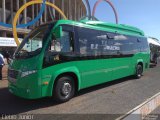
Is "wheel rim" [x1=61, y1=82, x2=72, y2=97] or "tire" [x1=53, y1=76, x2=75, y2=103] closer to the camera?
"tire" [x1=53, y1=76, x2=75, y2=103]

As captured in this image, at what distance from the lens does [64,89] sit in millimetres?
8062

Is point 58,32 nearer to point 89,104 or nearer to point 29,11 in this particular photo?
point 89,104

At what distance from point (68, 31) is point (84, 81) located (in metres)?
1.99

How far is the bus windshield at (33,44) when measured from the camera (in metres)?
7.55

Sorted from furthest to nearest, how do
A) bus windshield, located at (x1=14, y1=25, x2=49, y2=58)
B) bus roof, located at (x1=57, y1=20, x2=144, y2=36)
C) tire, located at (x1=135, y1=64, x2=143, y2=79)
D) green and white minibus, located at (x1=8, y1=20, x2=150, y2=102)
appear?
tire, located at (x1=135, y1=64, x2=143, y2=79) → bus roof, located at (x1=57, y1=20, x2=144, y2=36) → bus windshield, located at (x1=14, y1=25, x2=49, y2=58) → green and white minibus, located at (x1=8, y1=20, x2=150, y2=102)

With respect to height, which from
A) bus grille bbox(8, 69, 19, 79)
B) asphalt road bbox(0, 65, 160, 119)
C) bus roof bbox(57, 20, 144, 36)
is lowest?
asphalt road bbox(0, 65, 160, 119)

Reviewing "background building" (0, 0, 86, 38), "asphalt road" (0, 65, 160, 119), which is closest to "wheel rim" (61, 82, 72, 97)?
"asphalt road" (0, 65, 160, 119)

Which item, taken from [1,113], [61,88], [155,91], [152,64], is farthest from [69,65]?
[152,64]

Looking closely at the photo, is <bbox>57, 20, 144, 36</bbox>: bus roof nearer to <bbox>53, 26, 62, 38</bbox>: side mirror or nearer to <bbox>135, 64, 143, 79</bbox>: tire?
<bbox>53, 26, 62, 38</bbox>: side mirror

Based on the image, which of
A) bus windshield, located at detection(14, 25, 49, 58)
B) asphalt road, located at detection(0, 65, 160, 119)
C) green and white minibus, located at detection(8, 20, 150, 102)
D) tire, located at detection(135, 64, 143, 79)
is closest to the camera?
asphalt road, located at detection(0, 65, 160, 119)

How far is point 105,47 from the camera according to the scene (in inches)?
412

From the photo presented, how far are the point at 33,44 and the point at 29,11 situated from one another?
5158 cm

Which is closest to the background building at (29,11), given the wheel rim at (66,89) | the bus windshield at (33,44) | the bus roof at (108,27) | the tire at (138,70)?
the bus roof at (108,27)

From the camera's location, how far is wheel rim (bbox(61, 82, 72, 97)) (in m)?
8.02
